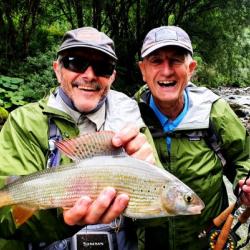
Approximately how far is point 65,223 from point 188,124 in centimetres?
180

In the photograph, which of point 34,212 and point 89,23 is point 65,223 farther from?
point 89,23

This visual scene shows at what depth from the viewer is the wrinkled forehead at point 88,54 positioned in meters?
3.27

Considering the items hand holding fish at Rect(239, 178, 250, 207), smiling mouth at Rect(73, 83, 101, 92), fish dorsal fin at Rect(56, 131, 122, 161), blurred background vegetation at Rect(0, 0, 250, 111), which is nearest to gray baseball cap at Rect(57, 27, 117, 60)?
smiling mouth at Rect(73, 83, 101, 92)

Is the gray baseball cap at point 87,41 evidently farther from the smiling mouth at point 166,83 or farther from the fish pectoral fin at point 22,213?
the fish pectoral fin at point 22,213

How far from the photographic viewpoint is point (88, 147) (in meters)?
2.58

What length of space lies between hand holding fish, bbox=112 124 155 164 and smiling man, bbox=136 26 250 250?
1284 mm

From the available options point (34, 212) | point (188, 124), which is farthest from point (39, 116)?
point (188, 124)

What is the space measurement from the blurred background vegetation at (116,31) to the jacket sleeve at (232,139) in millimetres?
8033

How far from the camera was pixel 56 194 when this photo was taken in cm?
249

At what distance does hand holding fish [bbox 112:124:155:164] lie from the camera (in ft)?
8.65

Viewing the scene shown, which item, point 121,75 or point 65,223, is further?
point 121,75

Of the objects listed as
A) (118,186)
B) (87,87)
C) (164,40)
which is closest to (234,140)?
(164,40)

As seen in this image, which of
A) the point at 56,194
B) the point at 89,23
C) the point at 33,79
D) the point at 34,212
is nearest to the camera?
the point at 56,194

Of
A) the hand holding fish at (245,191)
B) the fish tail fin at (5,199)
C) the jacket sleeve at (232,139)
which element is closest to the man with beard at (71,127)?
the fish tail fin at (5,199)
